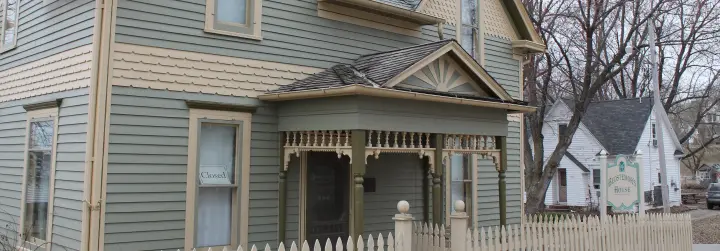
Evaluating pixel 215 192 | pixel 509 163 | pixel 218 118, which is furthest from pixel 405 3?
pixel 215 192

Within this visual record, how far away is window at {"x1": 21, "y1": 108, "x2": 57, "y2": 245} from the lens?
887cm

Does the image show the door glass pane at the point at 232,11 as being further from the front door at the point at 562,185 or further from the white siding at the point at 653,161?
the white siding at the point at 653,161

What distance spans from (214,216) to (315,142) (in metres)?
1.91

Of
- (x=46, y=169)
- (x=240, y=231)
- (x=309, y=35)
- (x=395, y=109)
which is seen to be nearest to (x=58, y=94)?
(x=46, y=169)

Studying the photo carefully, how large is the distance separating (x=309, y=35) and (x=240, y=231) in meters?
3.52

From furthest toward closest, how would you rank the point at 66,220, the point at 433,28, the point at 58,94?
the point at 433,28, the point at 58,94, the point at 66,220

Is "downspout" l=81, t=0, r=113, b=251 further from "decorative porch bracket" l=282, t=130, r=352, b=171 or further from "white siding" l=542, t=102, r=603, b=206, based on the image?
"white siding" l=542, t=102, r=603, b=206

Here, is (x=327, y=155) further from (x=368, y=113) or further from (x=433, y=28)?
(x=433, y=28)

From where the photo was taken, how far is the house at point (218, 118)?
319 inches

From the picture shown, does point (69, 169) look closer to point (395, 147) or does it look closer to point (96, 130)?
point (96, 130)

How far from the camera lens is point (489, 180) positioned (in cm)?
1355

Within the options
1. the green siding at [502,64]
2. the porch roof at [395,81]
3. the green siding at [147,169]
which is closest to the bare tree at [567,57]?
the green siding at [502,64]

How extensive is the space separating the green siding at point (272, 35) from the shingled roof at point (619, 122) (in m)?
25.9

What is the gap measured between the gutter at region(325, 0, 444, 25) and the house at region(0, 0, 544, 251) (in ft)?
0.13
